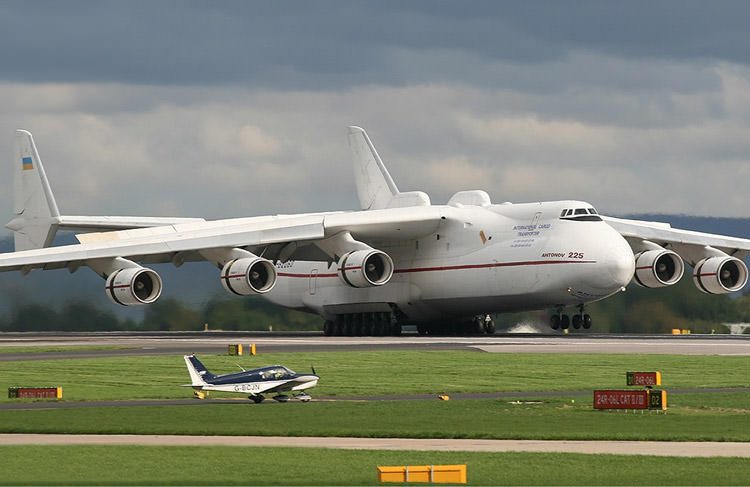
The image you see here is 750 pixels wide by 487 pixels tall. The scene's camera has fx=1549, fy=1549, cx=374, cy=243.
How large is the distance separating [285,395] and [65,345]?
2296cm

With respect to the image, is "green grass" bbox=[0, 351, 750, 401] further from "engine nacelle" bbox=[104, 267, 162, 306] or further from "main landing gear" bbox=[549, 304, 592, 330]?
Result: "main landing gear" bbox=[549, 304, 592, 330]

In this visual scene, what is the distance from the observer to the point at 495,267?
56.2 metres

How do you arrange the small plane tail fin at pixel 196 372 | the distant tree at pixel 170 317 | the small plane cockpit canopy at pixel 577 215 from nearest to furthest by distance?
the small plane tail fin at pixel 196 372
the small plane cockpit canopy at pixel 577 215
the distant tree at pixel 170 317

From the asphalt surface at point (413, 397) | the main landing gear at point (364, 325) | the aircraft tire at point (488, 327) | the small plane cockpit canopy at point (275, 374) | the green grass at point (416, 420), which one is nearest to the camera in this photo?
the asphalt surface at point (413, 397)

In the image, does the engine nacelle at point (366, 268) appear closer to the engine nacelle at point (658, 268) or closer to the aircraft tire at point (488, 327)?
the aircraft tire at point (488, 327)

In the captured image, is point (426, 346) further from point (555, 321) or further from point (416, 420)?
point (416, 420)

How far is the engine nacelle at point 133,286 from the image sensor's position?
51.4 m

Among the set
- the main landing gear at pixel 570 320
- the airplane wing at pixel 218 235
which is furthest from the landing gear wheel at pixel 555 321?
the airplane wing at pixel 218 235

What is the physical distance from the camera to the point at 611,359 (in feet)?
133

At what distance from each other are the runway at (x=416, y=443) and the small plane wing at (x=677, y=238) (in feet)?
130

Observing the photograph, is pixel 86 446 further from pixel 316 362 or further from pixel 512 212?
pixel 512 212

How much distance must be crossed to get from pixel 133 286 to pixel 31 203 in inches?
576

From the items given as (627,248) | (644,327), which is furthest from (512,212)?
(644,327)

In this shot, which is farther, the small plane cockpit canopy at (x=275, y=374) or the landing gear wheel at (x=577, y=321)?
the landing gear wheel at (x=577, y=321)
